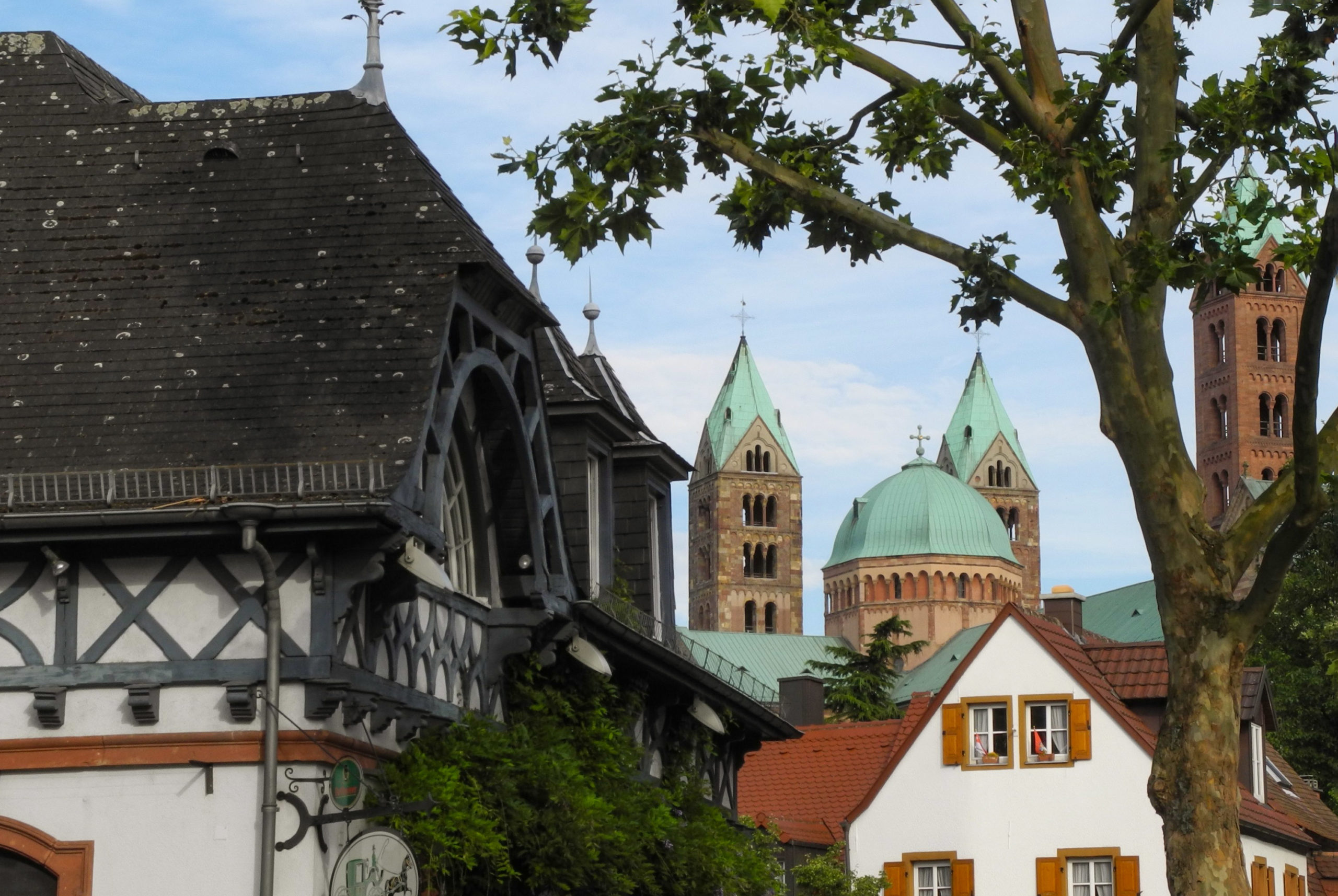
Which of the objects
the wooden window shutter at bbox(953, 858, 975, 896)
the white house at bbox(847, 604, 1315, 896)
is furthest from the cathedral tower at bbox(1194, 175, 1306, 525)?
the wooden window shutter at bbox(953, 858, 975, 896)

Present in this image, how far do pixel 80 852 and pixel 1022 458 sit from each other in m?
177

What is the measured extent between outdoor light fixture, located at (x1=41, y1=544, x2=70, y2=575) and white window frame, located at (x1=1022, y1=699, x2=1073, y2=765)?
24.3 metres

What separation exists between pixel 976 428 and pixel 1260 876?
150179 millimetres

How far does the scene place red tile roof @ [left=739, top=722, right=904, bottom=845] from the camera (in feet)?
124

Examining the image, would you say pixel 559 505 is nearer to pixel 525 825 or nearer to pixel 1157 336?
pixel 525 825

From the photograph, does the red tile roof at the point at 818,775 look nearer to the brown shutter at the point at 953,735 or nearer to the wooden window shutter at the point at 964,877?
the brown shutter at the point at 953,735

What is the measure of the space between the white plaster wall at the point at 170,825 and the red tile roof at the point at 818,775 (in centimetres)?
2391

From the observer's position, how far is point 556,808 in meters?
Answer: 15.6

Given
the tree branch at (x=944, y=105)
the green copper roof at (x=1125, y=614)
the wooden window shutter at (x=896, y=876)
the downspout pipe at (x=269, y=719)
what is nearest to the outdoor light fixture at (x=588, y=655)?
the downspout pipe at (x=269, y=719)

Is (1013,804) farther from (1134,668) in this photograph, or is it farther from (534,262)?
(534,262)

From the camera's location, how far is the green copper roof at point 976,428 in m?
185

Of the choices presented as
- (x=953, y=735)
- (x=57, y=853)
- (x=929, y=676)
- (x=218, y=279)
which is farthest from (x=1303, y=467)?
(x=929, y=676)

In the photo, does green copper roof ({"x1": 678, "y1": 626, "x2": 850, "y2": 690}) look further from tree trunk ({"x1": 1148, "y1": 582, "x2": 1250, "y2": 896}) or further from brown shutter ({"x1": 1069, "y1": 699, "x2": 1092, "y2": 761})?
tree trunk ({"x1": 1148, "y1": 582, "x2": 1250, "y2": 896})

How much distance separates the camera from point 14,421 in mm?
14766
